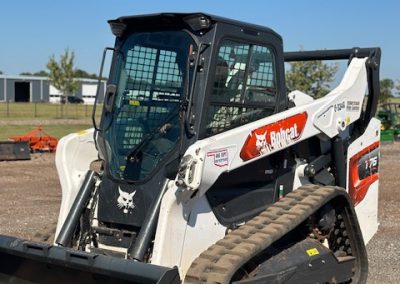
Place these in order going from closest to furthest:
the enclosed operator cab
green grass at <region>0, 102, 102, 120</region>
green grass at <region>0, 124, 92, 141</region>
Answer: the enclosed operator cab
green grass at <region>0, 124, 92, 141</region>
green grass at <region>0, 102, 102, 120</region>

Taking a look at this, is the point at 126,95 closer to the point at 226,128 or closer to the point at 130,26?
the point at 130,26

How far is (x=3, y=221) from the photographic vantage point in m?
9.97

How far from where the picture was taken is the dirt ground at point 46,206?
7703 mm

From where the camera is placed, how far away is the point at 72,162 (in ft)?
17.0

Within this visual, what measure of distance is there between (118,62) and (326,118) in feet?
5.91

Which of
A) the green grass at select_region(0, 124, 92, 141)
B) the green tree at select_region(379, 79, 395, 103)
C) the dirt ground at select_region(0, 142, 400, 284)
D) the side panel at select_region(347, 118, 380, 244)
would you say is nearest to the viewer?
the side panel at select_region(347, 118, 380, 244)

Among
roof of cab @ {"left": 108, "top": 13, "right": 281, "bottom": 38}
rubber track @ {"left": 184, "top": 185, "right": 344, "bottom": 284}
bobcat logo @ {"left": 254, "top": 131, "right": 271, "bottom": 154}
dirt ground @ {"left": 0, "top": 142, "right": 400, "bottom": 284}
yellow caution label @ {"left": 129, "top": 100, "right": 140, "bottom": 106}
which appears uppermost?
roof of cab @ {"left": 108, "top": 13, "right": 281, "bottom": 38}

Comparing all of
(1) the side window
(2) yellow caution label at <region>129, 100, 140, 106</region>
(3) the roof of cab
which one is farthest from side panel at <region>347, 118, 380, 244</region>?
(2) yellow caution label at <region>129, 100, 140, 106</region>

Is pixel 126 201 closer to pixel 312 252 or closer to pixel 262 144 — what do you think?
pixel 262 144

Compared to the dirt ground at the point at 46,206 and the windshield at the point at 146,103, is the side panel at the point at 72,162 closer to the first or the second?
the windshield at the point at 146,103

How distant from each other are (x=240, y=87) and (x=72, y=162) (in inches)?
60.2

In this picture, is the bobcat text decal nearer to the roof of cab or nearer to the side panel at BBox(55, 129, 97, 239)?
the roof of cab

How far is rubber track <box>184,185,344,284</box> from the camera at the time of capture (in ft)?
12.6

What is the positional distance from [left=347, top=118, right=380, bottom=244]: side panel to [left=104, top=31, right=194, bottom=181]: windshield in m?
2.06
